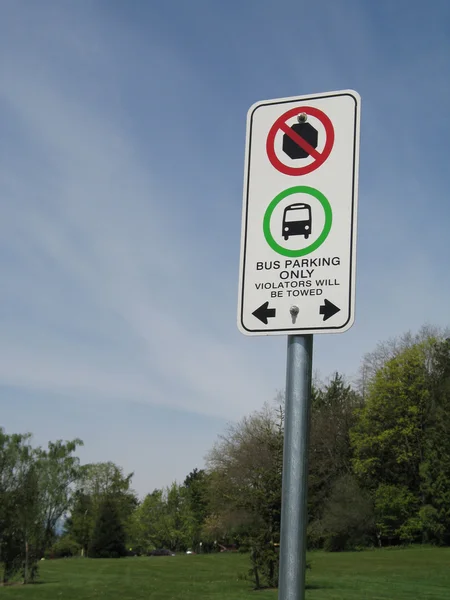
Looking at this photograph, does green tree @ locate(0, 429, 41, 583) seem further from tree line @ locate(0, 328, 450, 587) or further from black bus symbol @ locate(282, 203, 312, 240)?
black bus symbol @ locate(282, 203, 312, 240)

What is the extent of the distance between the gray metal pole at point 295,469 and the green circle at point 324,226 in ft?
1.02

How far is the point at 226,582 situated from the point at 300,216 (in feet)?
106

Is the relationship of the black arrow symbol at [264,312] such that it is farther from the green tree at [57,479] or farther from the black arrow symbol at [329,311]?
the green tree at [57,479]

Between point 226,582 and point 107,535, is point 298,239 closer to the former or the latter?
point 226,582

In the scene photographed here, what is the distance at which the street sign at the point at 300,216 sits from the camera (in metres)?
2.48

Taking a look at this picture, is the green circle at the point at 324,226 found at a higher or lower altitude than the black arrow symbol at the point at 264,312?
higher

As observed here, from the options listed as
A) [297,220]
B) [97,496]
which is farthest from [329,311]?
[97,496]

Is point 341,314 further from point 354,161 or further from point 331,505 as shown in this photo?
point 331,505

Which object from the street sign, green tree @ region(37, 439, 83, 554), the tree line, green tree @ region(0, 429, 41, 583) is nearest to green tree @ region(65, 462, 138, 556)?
the tree line

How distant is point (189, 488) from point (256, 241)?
92217 mm

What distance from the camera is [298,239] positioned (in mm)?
2566

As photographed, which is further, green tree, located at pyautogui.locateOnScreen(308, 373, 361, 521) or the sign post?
green tree, located at pyautogui.locateOnScreen(308, 373, 361, 521)

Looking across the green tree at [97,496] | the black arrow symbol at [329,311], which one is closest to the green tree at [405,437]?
the green tree at [97,496]

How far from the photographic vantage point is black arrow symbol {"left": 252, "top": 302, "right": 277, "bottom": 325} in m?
2.54
